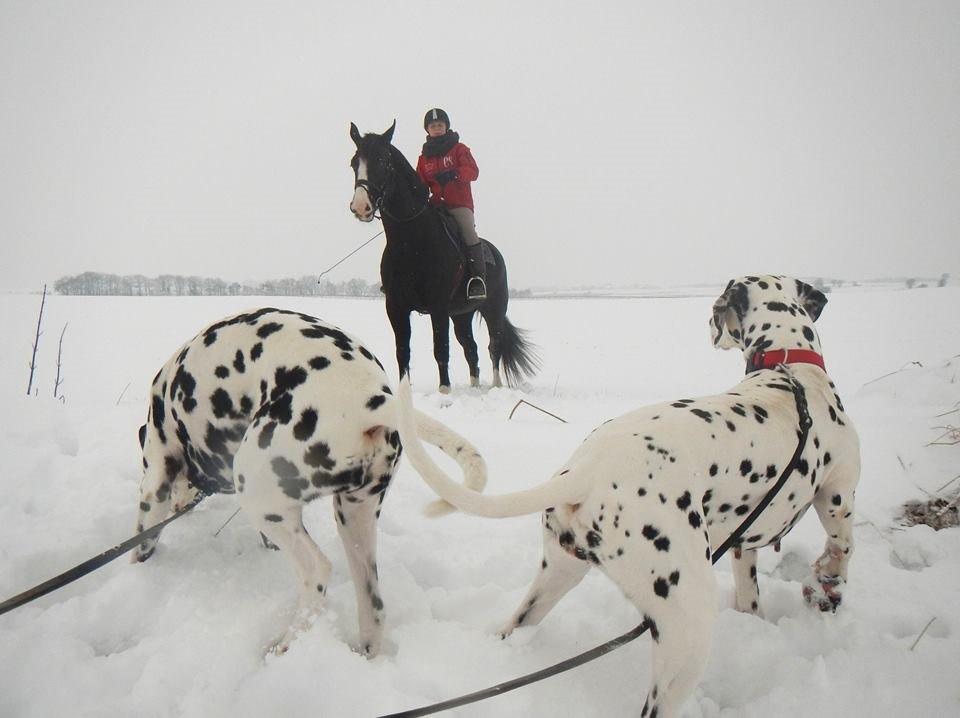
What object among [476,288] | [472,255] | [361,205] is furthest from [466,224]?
[361,205]

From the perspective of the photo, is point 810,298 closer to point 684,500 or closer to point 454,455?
point 684,500

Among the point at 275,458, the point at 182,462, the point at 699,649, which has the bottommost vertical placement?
the point at 699,649

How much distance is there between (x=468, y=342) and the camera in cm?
707

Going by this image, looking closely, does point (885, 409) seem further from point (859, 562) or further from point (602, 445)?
point (602, 445)

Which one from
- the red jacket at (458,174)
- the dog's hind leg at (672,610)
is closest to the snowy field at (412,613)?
the dog's hind leg at (672,610)

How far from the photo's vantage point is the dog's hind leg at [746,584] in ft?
6.69

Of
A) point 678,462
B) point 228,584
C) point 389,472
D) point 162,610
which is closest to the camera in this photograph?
point 678,462

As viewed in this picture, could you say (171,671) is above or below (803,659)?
above

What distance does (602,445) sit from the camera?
1.53 m

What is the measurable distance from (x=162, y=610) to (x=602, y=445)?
1950 mm

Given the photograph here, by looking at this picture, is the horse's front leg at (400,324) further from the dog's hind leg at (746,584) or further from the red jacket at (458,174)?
the dog's hind leg at (746,584)

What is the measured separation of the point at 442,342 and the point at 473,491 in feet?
14.9

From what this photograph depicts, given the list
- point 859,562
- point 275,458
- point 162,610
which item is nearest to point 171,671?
point 162,610

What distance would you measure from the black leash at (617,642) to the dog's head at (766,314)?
46cm
